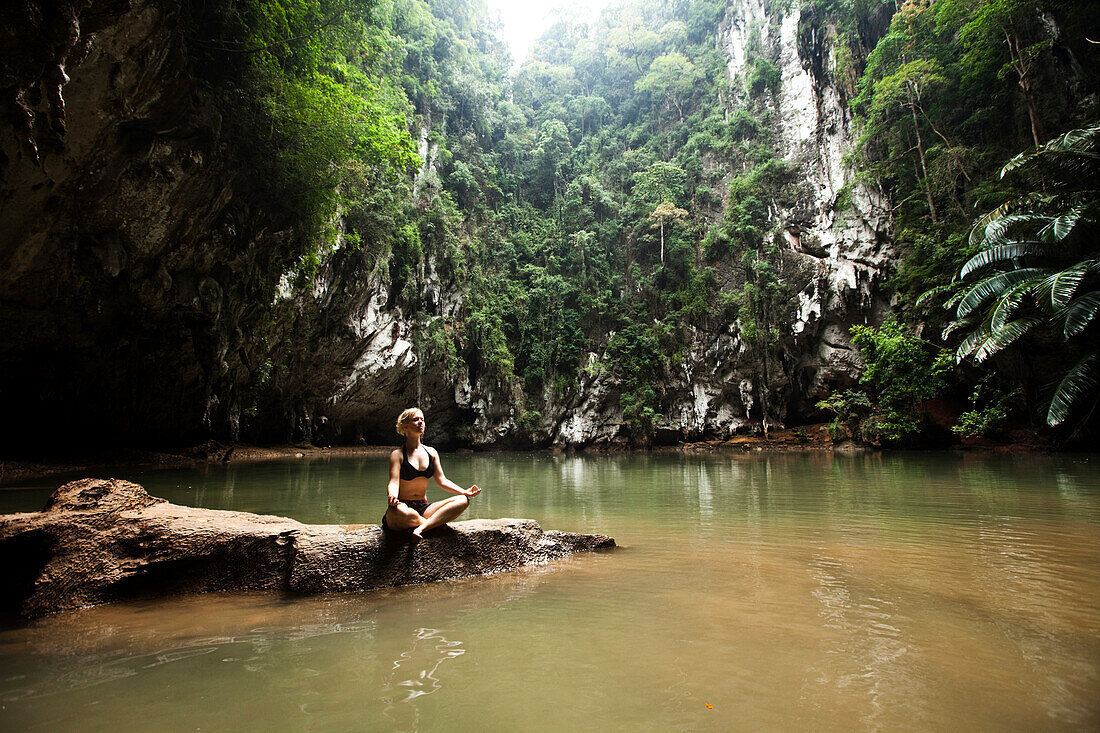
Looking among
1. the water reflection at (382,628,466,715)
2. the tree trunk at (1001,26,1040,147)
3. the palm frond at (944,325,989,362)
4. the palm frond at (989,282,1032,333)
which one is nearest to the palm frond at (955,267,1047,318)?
the palm frond at (989,282,1032,333)

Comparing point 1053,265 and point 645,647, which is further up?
point 1053,265

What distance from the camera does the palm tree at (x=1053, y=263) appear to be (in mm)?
10055

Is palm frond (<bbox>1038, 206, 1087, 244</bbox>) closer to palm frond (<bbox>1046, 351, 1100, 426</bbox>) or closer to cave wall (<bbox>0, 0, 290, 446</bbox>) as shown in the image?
palm frond (<bbox>1046, 351, 1100, 426</bbox>)

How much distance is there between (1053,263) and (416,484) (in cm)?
1586

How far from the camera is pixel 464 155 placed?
86.9ft

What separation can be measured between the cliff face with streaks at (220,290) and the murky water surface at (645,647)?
220 inches

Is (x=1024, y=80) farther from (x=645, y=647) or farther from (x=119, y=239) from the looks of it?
(x=119, y=239)

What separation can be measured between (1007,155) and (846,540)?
19.1 m

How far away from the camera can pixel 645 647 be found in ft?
6.59

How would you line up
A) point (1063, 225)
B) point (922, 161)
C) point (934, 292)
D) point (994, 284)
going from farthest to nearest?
point (922, 161) → point (934, 292) → point (994, 284) → point (1063, 225)

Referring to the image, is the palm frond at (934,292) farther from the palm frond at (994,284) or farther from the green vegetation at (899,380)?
the palm frond at (994,284)

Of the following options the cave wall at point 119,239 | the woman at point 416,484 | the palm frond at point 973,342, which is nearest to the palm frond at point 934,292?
the palm frond at point 973,342

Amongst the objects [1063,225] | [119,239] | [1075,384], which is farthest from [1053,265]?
[119,239]

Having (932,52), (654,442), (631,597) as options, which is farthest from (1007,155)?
(631,597)
